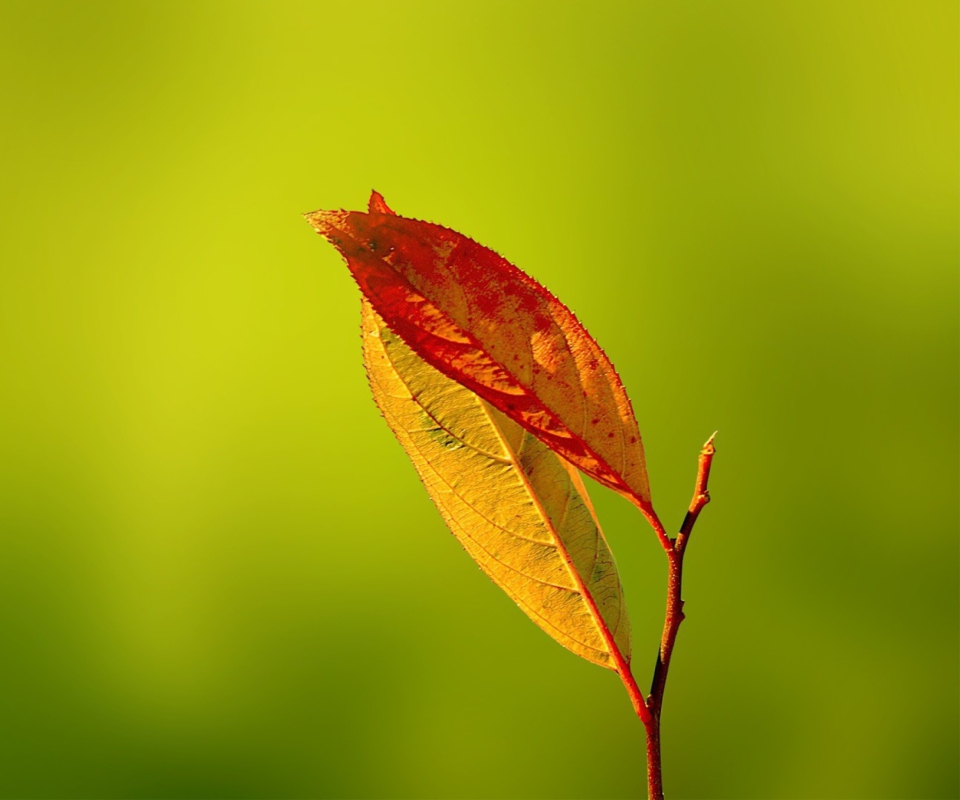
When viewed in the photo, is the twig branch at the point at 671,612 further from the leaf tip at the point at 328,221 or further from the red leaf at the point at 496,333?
the leaf tip at the point at 328,221

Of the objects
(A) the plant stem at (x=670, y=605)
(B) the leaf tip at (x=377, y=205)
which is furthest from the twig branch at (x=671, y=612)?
(B) the leaf tip at (x=377, y=205)

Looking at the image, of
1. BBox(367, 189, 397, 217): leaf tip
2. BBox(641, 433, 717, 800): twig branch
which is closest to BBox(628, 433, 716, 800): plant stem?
BBox(641, 433, 717, 800): twig branch

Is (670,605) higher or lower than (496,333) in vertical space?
lower

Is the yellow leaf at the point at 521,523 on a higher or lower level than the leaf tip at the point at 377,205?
lower

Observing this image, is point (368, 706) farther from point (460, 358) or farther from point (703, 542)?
point (460, 358)

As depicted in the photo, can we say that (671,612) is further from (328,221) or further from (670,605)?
(328,221)

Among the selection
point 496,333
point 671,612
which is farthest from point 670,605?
point 496,333
